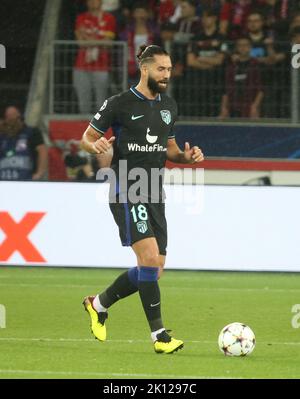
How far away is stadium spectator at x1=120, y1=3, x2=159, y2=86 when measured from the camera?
1720cm

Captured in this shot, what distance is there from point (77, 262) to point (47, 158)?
230cm

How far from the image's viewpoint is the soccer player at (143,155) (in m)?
8.23

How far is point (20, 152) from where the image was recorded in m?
15.3

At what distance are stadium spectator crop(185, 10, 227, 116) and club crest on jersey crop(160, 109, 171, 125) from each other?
8312mm

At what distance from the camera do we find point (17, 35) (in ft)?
59.9

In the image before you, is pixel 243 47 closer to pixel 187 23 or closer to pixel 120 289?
pixel 187 23

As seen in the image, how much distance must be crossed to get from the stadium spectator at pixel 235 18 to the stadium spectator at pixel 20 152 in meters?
3.31

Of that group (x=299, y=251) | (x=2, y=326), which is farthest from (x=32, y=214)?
(x=2, y=326)

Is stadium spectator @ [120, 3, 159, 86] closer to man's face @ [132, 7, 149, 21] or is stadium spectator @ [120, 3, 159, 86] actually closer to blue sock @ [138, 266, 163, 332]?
man's face @ [132, 7, 149, 21]

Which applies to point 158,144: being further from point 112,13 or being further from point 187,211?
point 112,13

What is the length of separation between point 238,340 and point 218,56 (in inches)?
369
